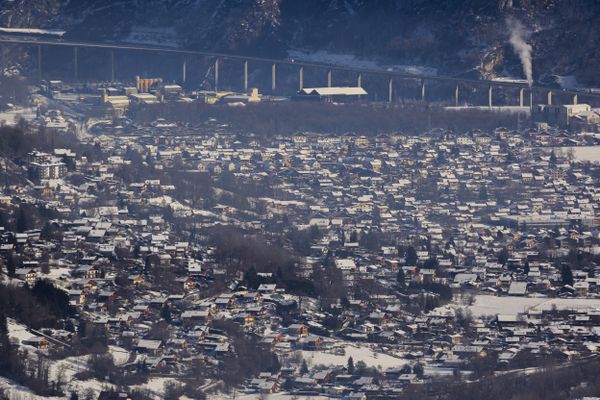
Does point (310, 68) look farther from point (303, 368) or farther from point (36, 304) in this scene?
point (303, 368)

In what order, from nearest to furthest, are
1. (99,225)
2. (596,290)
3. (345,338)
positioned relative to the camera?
(345,338) < (596,290) < (99,225)

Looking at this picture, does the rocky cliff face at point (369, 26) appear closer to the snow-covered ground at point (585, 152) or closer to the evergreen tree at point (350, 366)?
the snow-covered ground at point (585, 152)

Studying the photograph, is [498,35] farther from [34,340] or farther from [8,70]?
[34,340]

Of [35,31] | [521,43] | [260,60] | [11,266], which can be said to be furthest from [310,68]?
[11,266]

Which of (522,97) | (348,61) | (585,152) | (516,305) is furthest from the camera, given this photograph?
(348,61)

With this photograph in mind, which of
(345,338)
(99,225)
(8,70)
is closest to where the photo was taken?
(345,338)

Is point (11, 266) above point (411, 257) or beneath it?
above

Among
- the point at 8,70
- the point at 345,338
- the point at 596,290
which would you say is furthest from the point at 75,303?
the point at 8,70

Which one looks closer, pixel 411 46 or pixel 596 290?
pixel 596 290
